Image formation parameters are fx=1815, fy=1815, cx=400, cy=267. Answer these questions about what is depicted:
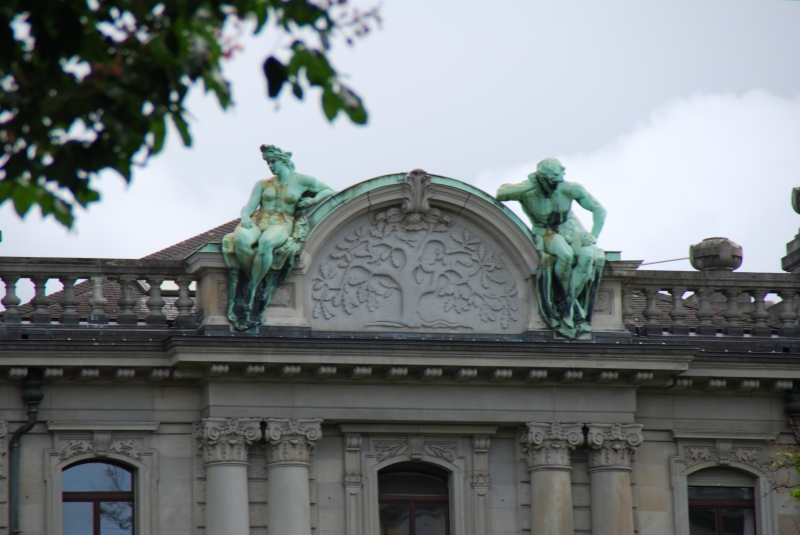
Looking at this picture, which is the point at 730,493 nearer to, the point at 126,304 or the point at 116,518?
the point at 116,518

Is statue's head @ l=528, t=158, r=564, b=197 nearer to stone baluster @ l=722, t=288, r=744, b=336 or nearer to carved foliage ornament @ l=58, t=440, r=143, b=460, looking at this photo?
stone baluster @ l=722, t=288, r=744, b=336

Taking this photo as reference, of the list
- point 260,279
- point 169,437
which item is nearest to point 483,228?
point 260,279

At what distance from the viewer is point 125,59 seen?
12305 mm

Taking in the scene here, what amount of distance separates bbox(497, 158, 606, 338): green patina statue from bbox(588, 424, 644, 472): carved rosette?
4.63 feet

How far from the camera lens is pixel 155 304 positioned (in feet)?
79.9

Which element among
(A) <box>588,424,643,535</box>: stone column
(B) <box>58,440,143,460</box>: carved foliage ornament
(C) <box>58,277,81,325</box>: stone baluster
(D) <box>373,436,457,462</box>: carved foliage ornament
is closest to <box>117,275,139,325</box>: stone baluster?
(C) <box>58,277,81,325</box>: stone baluster

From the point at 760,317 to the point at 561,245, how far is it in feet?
11.7

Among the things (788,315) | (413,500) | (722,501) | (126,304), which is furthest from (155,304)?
(788,315)

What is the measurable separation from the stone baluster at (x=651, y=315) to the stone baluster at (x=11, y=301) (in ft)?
28.9

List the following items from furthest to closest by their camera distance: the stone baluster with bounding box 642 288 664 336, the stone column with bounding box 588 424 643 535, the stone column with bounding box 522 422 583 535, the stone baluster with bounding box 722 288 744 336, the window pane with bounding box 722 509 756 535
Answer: the stone baluster with bounding box 722 288 744 336 < the window pane with bounding box 722 509 756 535 < the stone baluster with bounding box 642 288 664 336 < the stone column with bounding box 588 424 643 535 < the stone column with bounding box 522 422 583 535

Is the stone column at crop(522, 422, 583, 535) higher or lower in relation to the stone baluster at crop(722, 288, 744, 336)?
lower

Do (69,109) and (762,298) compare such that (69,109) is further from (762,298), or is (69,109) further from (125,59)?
(762,298)

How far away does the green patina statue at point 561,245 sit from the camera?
25.1 metres

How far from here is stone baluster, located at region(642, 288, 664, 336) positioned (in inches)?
1022
